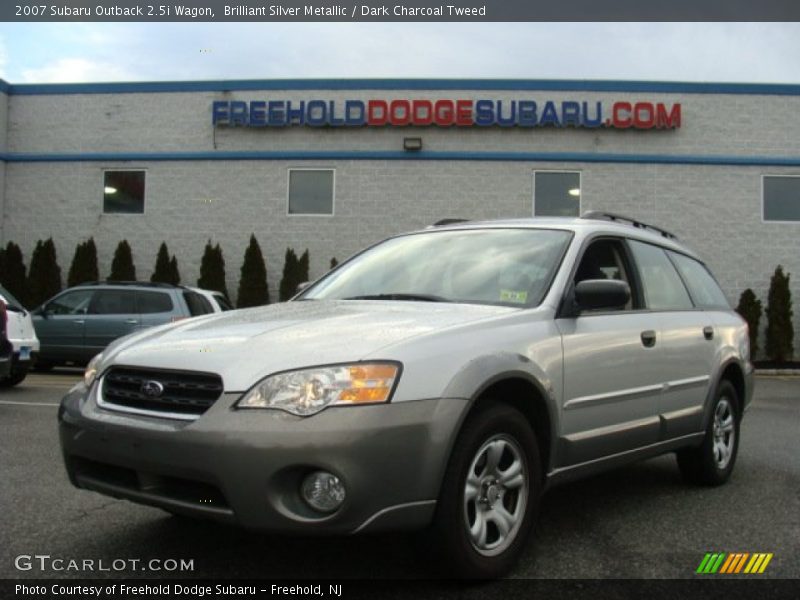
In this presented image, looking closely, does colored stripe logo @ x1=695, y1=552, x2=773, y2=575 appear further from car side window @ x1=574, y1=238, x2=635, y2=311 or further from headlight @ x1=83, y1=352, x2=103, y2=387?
headlight @ x1=83, y1=352, x2=103, y2=387

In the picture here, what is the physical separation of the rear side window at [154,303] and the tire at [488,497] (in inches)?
407

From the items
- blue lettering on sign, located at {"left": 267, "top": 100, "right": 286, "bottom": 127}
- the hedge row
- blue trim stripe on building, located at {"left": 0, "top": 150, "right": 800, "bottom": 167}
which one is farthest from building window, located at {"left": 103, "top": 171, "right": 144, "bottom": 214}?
blue lettering on sign, located at {"left": 267, "top": 100, "right": 286, "bottom": 127}

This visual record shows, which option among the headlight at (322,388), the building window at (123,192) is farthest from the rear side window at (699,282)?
the building window at (123,192)

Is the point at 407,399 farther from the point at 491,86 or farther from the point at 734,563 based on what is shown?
the point at 491,86

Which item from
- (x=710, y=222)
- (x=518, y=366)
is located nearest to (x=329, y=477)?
(x=518, y=366)

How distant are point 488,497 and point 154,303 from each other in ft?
34.9

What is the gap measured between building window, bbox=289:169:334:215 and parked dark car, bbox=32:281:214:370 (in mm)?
5539

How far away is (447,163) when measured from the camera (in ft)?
58.9

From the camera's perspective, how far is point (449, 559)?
3117mm

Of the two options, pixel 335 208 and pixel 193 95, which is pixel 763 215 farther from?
pixel 193 95

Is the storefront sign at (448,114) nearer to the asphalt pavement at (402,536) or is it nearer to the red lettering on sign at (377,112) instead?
the red lettering on sign at (377,112)

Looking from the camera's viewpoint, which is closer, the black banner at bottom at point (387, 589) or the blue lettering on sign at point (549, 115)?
the black banner at bottom at point (387, 589)

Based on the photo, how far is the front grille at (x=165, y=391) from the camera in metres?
3.05

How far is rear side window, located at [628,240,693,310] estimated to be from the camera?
16.1ft
